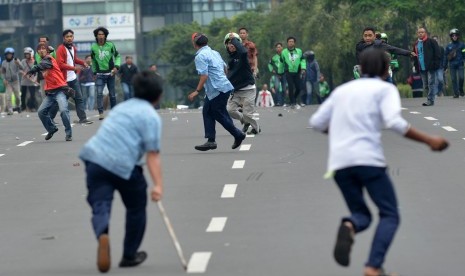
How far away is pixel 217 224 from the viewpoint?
12.9 m

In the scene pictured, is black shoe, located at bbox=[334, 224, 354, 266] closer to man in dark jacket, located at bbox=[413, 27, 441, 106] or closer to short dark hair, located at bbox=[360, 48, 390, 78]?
short dark hair, located at bbox=[360, 48, 390, 78]

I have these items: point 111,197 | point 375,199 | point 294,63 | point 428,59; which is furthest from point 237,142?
point 294,63

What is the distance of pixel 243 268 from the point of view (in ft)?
34.3

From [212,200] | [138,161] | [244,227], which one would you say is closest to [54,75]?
[212,200]

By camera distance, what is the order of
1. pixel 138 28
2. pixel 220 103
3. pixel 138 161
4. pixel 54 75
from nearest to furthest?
pixel 138 161 → pixel 220 103 → pixel 54 75 → pixel 138 28

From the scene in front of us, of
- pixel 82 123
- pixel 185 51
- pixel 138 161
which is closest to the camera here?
pixel 138 161

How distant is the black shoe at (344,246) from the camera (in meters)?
9.34

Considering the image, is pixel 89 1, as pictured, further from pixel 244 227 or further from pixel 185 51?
pixel 244 227

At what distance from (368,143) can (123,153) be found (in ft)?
5.68

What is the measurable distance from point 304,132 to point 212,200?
30.8 feet

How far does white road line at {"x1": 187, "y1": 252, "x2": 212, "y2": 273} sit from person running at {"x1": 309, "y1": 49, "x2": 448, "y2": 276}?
141 cm

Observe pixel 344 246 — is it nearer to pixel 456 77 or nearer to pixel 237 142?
pixel 237 142

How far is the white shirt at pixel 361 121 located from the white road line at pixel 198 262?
1.55 meters

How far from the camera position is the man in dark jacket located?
32438mm
